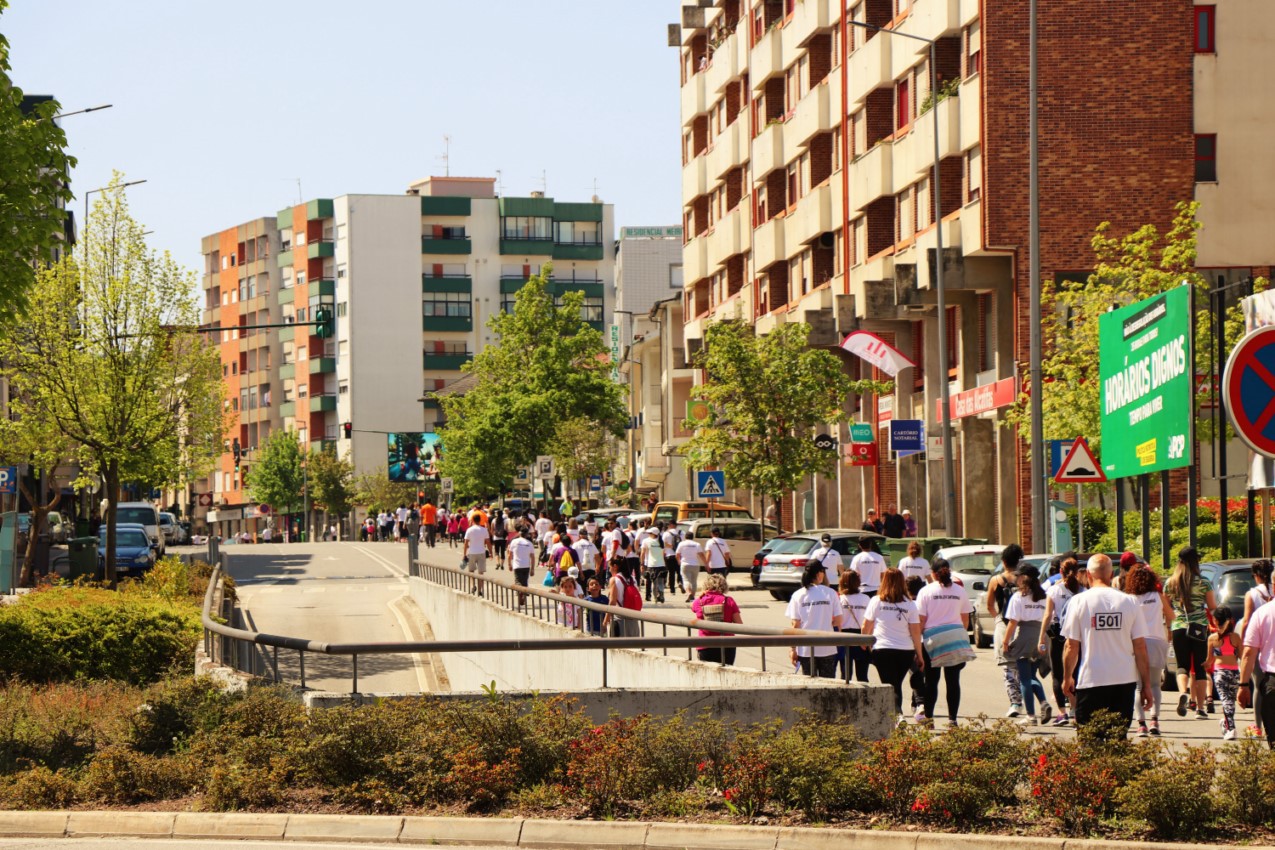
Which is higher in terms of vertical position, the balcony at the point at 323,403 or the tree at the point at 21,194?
the balcony at the point at 323,403

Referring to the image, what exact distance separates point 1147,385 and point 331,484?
110 meters

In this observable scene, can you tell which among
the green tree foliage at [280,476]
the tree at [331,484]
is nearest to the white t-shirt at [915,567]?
the tree at [331,484]

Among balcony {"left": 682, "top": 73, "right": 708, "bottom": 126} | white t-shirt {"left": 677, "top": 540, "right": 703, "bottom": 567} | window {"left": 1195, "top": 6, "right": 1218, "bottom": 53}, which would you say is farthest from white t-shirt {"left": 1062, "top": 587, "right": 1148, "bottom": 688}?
balcony {"left": 682, "top": 73, "right": 708, "bottom": 126}

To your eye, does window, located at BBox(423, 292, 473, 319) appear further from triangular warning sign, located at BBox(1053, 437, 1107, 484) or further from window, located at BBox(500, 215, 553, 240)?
triangular warning sign, located at BBox(1053, 437, 1107, 484)

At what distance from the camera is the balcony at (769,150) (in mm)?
63625

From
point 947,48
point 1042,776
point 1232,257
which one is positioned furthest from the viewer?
point 947,48

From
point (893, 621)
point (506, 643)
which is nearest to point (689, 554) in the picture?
point (893, 621)

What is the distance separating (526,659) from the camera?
23.5 meters

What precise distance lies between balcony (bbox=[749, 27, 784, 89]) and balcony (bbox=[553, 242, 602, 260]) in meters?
78.7

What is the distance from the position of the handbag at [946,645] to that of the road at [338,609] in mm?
5075

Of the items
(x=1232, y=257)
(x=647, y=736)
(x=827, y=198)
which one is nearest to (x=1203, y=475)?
(x=1232, y=257)

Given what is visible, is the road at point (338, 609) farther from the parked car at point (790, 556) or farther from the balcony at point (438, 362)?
the balcony at point (438, 362)

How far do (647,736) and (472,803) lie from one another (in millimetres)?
1261

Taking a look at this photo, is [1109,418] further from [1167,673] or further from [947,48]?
[947,48]
